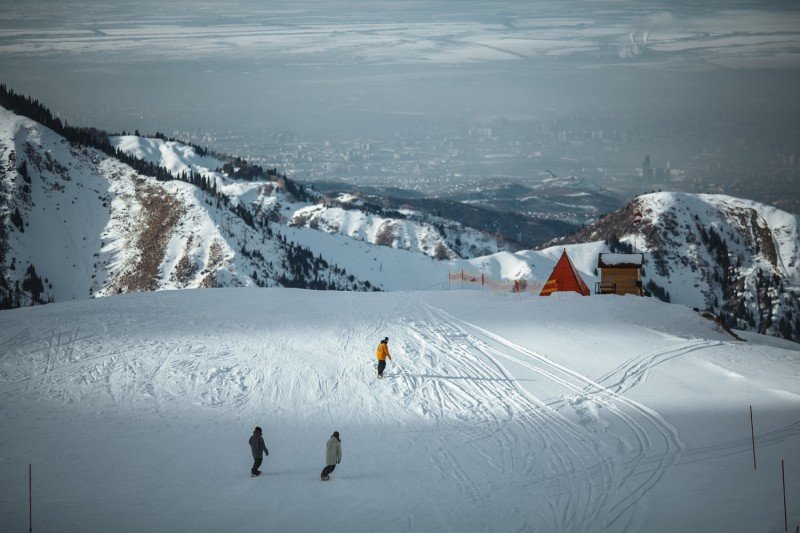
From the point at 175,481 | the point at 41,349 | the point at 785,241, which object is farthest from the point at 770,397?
the point at 785,241

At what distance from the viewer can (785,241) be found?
152 metres

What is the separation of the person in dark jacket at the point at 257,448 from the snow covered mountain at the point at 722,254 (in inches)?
5045

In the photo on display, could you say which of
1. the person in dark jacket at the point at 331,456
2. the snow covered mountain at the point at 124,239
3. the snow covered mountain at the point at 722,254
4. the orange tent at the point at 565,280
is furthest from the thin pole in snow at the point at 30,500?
the snow covered mountain at the point at 722,254

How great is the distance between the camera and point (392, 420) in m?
23.8

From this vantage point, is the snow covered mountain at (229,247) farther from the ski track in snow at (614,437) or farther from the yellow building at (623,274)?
the ski track in snow at (614,437)

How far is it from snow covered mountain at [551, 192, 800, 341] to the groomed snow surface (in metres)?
112

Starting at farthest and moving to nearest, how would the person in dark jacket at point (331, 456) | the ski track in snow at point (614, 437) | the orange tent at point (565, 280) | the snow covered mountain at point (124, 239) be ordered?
1. the snow covered mountain at point (124, 239)
2. the orange tent at point (565, 280)
3. the person in dark jacket at point (331, 456)
4. the ski track in snow at point (614, 437)

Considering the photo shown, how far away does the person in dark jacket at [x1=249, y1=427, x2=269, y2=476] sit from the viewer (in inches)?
750

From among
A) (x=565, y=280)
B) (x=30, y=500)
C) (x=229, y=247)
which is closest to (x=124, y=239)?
(x=229, y=247)

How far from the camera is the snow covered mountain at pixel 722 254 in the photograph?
139125 mm

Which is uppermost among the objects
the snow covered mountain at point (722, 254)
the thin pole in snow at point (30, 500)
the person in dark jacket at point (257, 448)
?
the person in dark jacket at point (257, 448)

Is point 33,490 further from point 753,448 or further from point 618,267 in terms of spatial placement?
point 618,267

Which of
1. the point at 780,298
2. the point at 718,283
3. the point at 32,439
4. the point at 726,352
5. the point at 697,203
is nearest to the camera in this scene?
the point at 32,439

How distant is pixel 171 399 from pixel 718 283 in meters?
145
